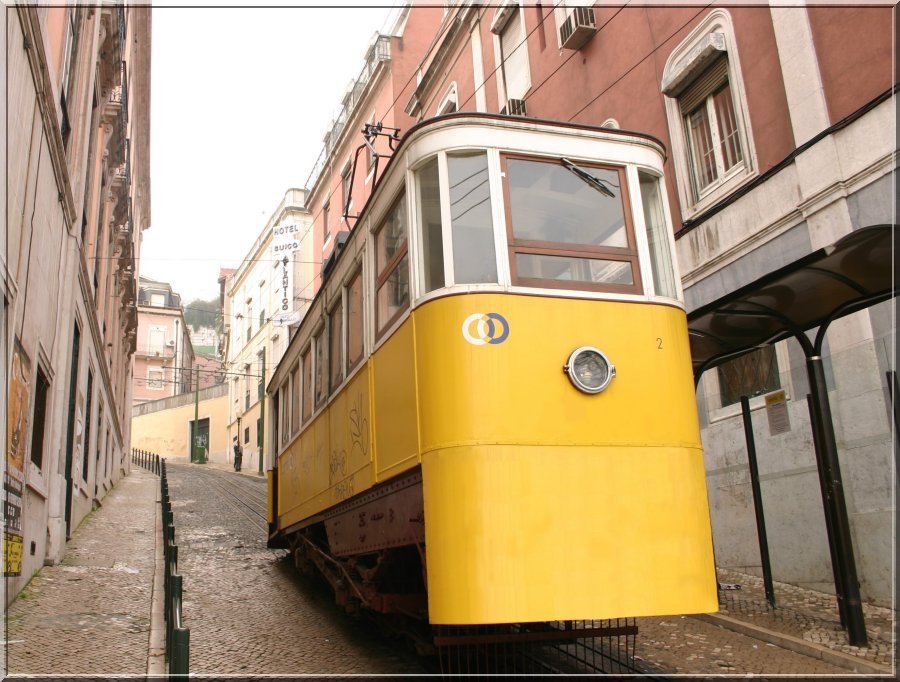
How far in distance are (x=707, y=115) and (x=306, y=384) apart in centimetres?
642

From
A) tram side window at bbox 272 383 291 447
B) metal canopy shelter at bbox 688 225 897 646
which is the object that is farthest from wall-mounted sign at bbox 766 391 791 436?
tram side window at bbox 272 383 291 447

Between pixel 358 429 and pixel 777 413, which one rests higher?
pixel 777 413

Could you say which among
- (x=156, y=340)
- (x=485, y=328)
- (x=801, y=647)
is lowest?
(x=801, y=647)

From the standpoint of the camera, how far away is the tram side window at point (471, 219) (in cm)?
462

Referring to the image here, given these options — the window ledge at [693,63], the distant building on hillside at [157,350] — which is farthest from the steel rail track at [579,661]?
the distant building on hillside at [157,350]

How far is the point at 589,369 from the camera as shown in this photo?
14.9 feet

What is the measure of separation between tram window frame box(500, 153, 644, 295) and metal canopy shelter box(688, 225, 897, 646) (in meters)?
1.63

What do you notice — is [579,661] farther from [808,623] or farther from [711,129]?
[711,129]


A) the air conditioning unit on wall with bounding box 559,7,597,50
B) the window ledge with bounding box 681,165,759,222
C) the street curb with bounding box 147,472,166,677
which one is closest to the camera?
the street curb with bounding box 147,472,166,677

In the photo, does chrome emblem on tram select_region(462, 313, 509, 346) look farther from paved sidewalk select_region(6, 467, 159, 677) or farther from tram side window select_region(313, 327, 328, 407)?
paved sidewalk select_region(6, 467, 159, 677)

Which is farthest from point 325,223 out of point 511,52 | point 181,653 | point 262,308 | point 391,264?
point 181,653

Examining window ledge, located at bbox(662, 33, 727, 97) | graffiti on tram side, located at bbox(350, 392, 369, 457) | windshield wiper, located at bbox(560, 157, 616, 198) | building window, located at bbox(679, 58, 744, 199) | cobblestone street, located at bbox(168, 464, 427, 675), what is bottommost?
cobblestone street, located at bbox(168, 464, 427, 675)

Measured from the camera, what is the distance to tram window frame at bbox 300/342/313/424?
26.5 ft

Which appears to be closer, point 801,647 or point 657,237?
point 657,237
